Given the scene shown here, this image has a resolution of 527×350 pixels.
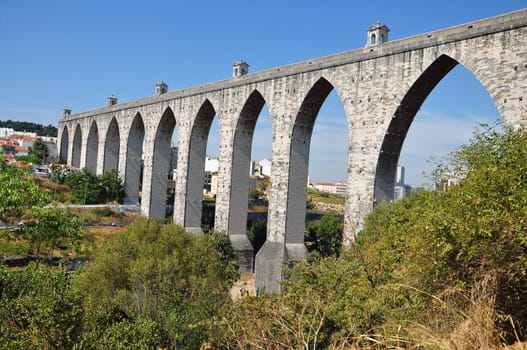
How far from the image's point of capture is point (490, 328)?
5.57 m

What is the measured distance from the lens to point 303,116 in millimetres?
23141

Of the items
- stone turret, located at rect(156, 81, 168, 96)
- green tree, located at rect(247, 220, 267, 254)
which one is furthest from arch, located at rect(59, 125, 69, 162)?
green tree, located at rect(247, 220, 267, 254)

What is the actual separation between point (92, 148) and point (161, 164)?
53.7ft

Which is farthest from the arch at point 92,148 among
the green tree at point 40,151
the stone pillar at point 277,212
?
the stone pillar at point 277,212

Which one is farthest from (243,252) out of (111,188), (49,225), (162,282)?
(111,188)

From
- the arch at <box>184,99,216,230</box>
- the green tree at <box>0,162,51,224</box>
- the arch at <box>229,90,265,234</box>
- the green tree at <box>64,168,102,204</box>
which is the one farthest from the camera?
the green tree at <box>64,168,102,204</box>

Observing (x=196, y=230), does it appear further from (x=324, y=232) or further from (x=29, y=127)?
(x=29, y=127)

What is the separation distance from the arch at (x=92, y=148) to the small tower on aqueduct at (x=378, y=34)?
34431 millimetres

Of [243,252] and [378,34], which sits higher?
[378,34]

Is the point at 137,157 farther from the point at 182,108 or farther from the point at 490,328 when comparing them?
the point at 490,328

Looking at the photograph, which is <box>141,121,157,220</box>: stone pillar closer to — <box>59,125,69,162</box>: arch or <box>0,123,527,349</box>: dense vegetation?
<box>0,123,527,349</box>: dense vegetation

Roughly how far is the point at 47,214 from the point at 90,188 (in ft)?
98.4

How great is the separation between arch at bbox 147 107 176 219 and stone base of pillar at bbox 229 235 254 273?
1028 cm

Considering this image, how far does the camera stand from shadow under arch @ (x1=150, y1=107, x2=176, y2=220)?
34750 millimetres
